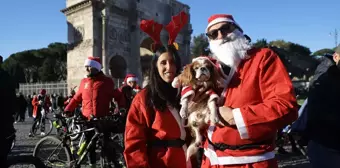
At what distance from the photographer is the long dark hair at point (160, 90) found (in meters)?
2.49

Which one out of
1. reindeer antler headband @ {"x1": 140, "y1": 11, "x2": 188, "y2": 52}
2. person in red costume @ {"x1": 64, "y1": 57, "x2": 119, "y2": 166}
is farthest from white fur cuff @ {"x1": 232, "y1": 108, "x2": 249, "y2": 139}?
person in red costume @ {"x1": 64, "y1": 57, "x2": 119, "y2": 166}

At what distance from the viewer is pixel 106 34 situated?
29516 millimetres

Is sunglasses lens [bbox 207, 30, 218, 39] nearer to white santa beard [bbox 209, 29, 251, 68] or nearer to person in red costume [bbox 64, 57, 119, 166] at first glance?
white santa beard [bbox 209, 29, 251, 68]

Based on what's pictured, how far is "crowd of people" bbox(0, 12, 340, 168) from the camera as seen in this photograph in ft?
5.70

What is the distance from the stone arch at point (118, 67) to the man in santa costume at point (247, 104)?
99.7ft

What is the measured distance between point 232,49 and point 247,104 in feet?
1.21

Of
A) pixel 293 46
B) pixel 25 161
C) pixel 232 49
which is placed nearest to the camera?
pixel 232 49

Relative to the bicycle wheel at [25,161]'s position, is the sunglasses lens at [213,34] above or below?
above

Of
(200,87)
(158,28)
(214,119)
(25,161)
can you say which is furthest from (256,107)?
(25,161)

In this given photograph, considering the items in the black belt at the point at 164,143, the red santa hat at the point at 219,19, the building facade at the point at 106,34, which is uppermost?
the building facade at the point at 106,34

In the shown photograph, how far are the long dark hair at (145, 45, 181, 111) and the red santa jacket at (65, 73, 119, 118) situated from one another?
2.99 metres

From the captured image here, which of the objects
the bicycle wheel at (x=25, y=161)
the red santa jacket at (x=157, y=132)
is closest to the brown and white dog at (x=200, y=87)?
the red santa jacket at (x=157, y=132)

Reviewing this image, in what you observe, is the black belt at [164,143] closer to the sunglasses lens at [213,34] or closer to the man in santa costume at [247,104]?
the man in santa costume at [247,104]

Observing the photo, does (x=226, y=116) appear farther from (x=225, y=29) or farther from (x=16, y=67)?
(x=16, y=67)
